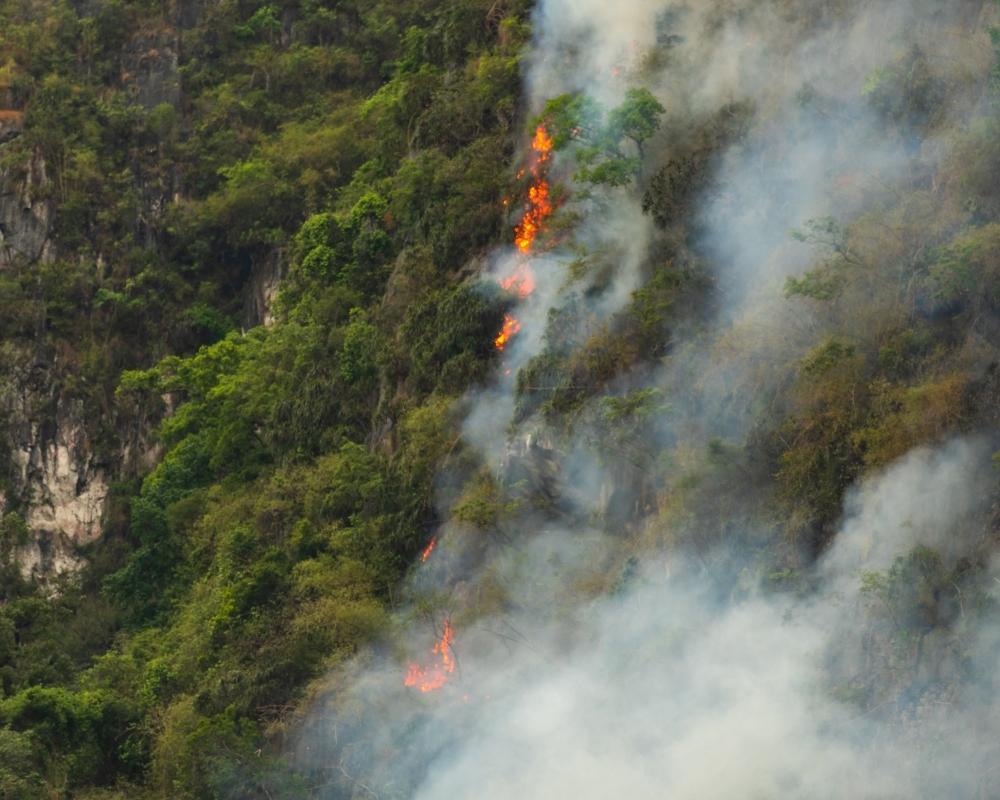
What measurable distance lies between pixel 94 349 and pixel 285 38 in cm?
943

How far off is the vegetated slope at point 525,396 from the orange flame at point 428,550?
152mm

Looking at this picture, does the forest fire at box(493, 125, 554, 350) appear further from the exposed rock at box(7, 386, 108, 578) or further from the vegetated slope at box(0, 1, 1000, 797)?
the exposed rock at box(7, 386, 108, 578)

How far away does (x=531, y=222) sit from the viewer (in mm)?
53594

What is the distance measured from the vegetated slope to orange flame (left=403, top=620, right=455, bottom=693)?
0.13m

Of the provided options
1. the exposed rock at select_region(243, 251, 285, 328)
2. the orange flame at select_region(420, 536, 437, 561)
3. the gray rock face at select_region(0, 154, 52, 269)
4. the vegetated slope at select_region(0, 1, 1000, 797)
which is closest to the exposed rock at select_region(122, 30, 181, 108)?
the gray rock face at select_region(0, 154, 52, 269)

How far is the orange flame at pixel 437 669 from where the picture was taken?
49.7 meters

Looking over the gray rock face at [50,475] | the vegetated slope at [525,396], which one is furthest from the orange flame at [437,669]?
the gray rock face at [50,475]

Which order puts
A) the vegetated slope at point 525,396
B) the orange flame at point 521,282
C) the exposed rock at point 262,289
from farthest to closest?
the exposed rock at point 262,289
the orange flame at point 521,282
the vegetated slope at point 525,396

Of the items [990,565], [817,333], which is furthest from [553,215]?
[990,565]

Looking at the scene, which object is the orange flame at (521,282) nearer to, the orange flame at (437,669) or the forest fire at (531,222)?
the forest fire at (531,222)

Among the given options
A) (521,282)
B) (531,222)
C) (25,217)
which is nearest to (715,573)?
(521,282)

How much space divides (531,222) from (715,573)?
376 inches

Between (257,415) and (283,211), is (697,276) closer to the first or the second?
(257,415)

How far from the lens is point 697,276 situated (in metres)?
49.4
